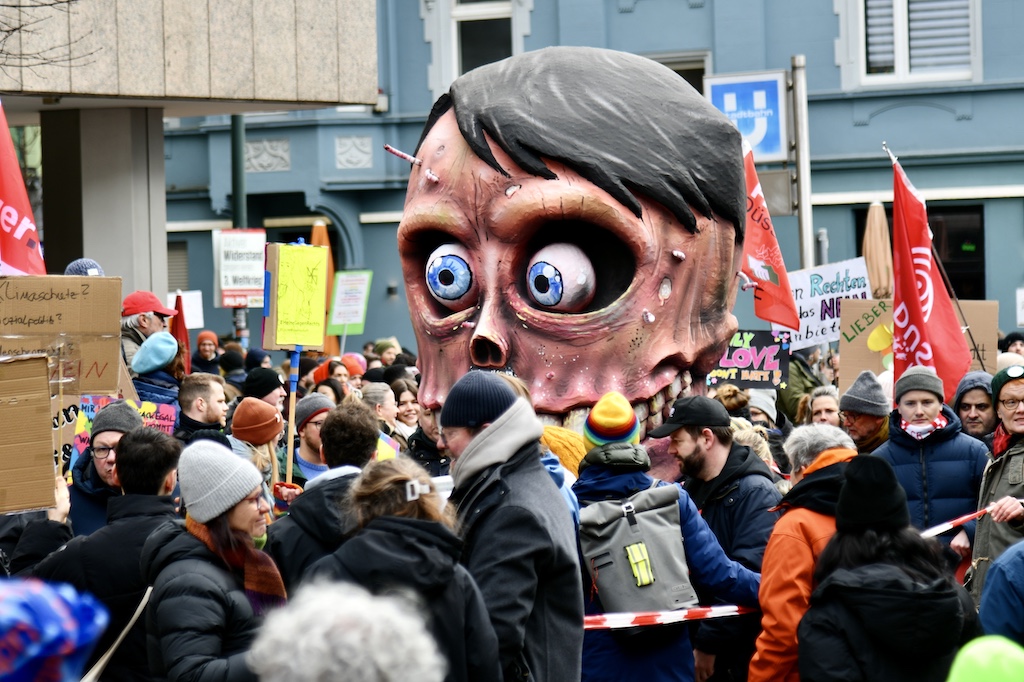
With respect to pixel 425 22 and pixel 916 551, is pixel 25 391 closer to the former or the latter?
pixel 916 551

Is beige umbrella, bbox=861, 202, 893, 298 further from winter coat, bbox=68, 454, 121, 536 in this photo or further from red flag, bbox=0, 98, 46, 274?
winter coat, bbox=68, 454, 121, 536

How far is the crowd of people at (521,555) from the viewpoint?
3375 millimetres

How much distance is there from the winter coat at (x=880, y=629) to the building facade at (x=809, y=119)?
14787mm

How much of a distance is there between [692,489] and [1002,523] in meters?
1.17

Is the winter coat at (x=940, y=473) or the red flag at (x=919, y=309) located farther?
the red flag at (x=919, y=309)

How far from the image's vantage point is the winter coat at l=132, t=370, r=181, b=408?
7.95 m

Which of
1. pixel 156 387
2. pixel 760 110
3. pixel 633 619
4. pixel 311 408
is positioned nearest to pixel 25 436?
pixel 311 408

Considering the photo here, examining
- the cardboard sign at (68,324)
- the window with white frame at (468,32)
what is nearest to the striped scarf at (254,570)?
the cardboard sign at (68,324)

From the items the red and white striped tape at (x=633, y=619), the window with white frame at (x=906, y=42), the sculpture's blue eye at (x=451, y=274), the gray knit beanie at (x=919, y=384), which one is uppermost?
the window with white frame at (x=906, y=42)

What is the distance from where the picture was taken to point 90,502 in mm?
5699

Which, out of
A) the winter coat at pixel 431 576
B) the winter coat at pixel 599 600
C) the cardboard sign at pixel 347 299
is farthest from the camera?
the cardboard sign at pixel 347 299

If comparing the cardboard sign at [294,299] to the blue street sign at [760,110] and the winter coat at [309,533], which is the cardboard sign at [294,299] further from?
the blue street sign at [760,110]

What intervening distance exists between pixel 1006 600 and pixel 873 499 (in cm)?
43

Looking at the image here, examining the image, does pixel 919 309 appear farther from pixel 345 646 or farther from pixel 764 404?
pixel 345 646
